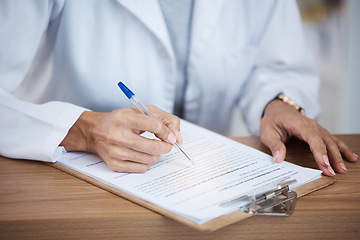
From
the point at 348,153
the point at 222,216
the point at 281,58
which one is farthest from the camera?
the point at 281,58

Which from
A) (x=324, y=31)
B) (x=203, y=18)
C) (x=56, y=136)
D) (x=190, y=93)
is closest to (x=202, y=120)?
(x=190, y=93)

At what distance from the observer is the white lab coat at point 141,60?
0.89 m

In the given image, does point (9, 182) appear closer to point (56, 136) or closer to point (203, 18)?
point (56, 136)

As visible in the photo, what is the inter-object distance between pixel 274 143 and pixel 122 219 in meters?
0.35

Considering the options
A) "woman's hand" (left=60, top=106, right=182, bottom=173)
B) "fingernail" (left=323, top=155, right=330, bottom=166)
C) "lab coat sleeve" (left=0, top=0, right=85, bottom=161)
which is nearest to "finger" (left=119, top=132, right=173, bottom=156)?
"woman's hand" (left=60, top=106, right=182, bottom=173)

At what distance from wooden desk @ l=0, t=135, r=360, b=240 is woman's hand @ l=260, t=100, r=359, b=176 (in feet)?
0.28

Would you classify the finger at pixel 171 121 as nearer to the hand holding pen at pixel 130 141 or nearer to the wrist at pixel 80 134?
the hand holding pen at pixel 130 141

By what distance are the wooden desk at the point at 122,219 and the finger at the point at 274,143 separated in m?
0.11

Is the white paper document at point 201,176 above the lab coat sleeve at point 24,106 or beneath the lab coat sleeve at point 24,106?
beneath

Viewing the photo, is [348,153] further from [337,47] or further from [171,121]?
[337,47]

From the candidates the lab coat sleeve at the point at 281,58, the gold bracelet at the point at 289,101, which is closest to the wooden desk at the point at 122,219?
the gold bracelet at the point at 289,101

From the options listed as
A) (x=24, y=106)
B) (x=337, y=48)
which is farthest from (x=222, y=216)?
(x=337, y=48)

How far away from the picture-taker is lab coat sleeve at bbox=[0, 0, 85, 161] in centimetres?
74

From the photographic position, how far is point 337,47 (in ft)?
8.03
